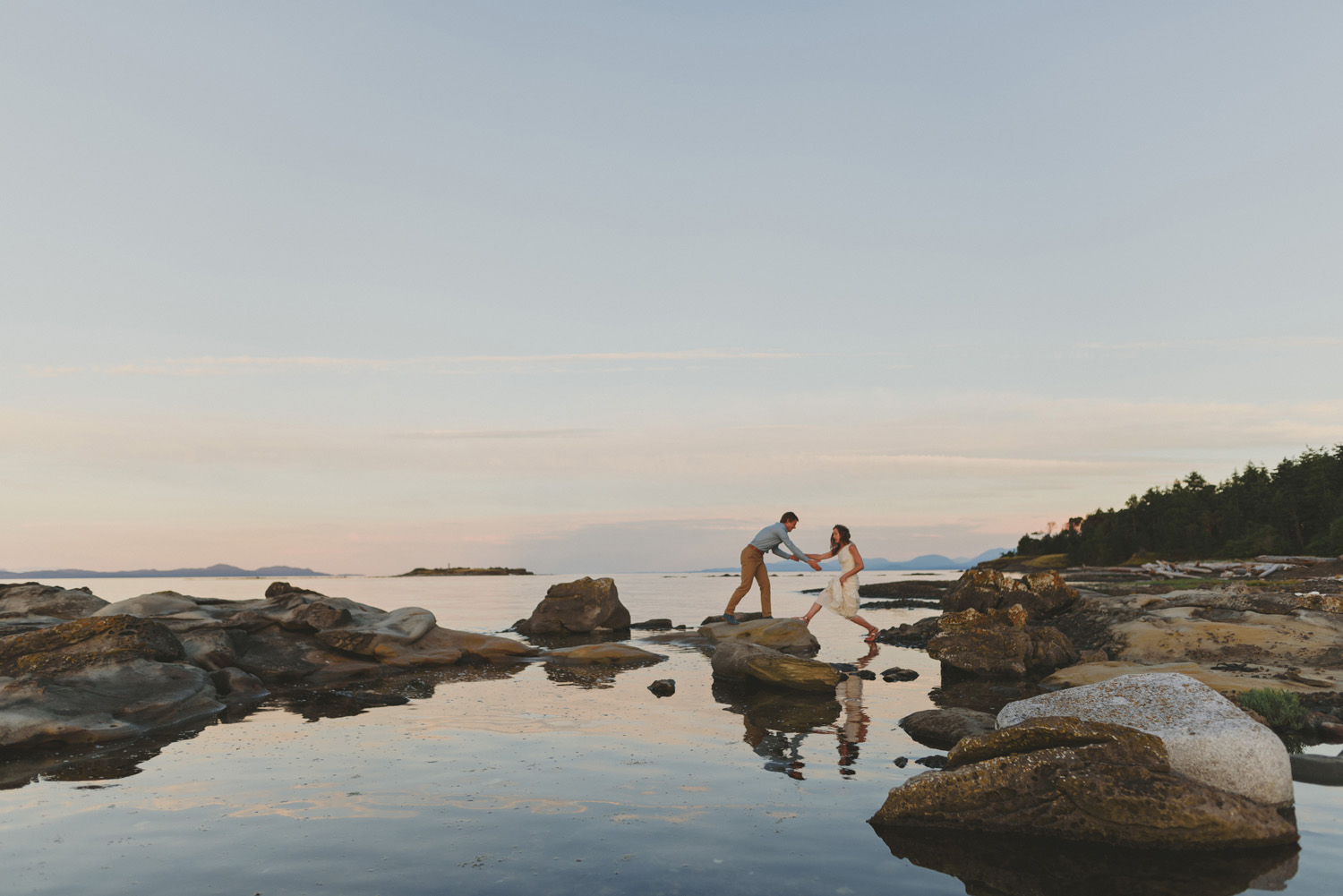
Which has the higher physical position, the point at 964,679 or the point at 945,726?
the point at 945,726

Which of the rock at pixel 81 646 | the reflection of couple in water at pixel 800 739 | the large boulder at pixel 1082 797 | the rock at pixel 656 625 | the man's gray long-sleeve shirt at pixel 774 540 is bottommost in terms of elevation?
the rock at pixel 656 625

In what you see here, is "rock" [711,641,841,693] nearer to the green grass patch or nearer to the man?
the man

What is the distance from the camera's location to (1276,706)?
1202cm

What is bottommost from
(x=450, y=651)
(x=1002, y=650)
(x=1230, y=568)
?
(x=1230, y=568)

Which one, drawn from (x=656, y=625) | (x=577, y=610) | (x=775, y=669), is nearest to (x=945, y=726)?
(x=775, y=669)

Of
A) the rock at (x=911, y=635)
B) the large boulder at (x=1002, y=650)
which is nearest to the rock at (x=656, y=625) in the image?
the rock at (x=911, y=635)

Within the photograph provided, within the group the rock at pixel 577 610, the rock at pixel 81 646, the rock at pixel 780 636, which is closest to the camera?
the rock at pixel 81 646

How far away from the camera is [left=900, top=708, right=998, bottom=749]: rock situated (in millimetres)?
11000

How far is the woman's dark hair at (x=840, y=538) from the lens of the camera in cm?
2159

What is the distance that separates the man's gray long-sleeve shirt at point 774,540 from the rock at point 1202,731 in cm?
1337

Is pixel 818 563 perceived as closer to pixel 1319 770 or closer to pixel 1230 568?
pixel 1319 770

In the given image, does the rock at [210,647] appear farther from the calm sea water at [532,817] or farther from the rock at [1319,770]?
the rock at [1319,770]

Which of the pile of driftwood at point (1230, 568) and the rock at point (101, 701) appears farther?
Result: the pile of driftwood at point (1230, 568)

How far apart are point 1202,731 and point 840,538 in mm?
13708
